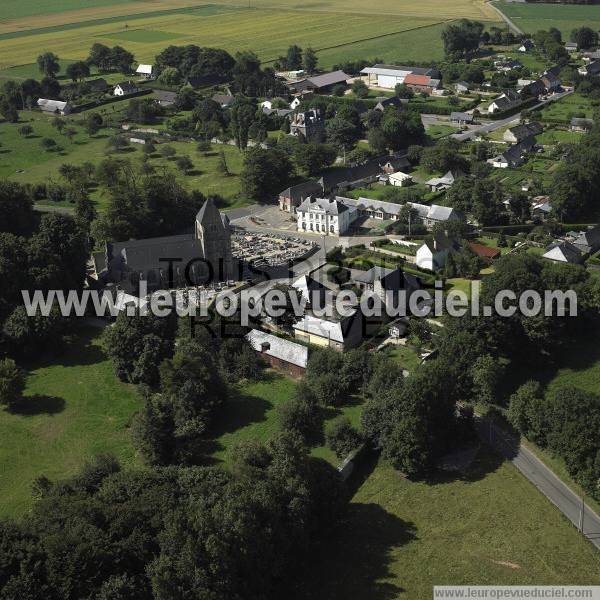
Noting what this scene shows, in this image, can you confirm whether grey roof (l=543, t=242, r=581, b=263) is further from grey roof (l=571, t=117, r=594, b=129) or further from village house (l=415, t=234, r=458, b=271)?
grey roof (l=571, t=117, r=594, b=129)

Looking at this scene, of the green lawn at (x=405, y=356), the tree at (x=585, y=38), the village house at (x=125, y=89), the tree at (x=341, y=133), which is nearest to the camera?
the green lawn at (x=405, y=356)

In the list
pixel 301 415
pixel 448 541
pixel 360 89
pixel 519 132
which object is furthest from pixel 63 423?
pixel 360 89

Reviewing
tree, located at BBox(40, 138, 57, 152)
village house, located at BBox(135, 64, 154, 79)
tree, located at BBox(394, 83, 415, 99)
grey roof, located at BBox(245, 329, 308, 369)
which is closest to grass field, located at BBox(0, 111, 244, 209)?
tree, located at BBox(40, 138, 57, 152)

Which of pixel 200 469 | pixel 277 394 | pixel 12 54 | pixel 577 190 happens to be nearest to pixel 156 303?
pixel 277 394

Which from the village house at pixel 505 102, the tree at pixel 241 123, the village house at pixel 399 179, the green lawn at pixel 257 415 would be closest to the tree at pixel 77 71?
the tree at pixel 241 123

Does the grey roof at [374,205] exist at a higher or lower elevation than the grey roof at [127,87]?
lower

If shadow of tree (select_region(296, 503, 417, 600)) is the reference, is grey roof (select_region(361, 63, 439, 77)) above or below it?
above

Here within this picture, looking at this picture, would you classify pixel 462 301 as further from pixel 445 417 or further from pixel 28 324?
pixel 28 324

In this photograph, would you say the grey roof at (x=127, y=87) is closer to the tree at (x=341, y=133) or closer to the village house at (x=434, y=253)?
the tree at (x=341, y=133)
